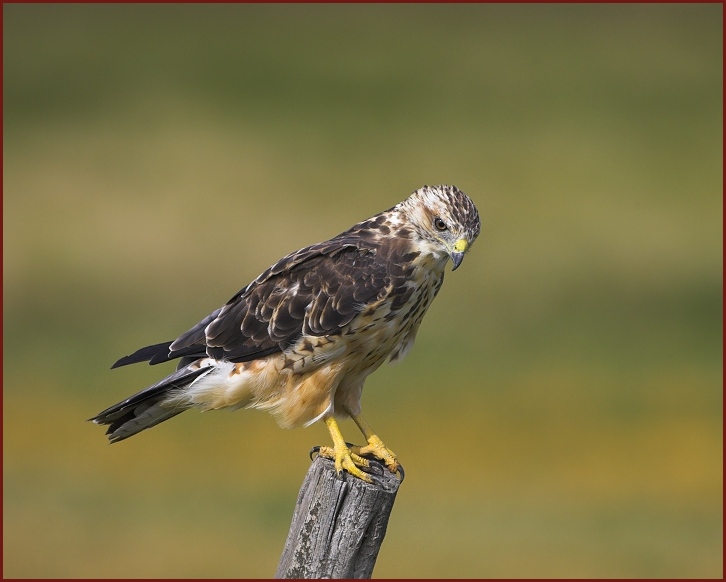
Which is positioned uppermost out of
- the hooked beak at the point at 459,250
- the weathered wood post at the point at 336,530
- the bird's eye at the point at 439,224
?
the bird's eye at the point at 439,224

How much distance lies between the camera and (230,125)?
2462 centimetres

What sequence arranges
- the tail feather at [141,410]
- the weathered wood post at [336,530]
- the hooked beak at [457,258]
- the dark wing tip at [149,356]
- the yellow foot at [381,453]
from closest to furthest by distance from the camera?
the weathered wood post at [336,530] < the hooked beak at [457,258] < the tail feather at [141,410] < the dark wing tip at [149,356] < the yellow foot at [381,453]

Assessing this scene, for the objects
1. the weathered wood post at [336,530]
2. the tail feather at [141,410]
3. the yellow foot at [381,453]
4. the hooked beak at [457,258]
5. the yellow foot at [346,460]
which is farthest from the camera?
the yellow foot at [381,453]

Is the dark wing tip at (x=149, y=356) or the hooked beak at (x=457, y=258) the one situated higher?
the hooked beak at (x=457, y=258)

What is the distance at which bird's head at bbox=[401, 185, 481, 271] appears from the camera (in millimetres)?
6668

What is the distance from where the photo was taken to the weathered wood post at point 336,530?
5.88 m

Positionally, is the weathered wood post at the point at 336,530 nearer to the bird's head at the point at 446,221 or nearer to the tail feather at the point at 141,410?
the tail feather at the point at 141,410

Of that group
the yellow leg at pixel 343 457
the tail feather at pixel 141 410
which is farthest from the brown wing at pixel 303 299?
the yellow leg at pixel 343 457

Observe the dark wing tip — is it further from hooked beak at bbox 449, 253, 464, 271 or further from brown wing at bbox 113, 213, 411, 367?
hooked beak at bbox 449, 253, 464, 271

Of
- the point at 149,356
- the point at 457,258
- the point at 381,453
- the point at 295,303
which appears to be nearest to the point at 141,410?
the point at 149,356

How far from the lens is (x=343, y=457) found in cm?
661

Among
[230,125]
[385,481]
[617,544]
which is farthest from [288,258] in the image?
[230,125]

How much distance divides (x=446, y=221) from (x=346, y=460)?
133cm

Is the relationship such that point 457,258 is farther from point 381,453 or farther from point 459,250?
point 381,453
